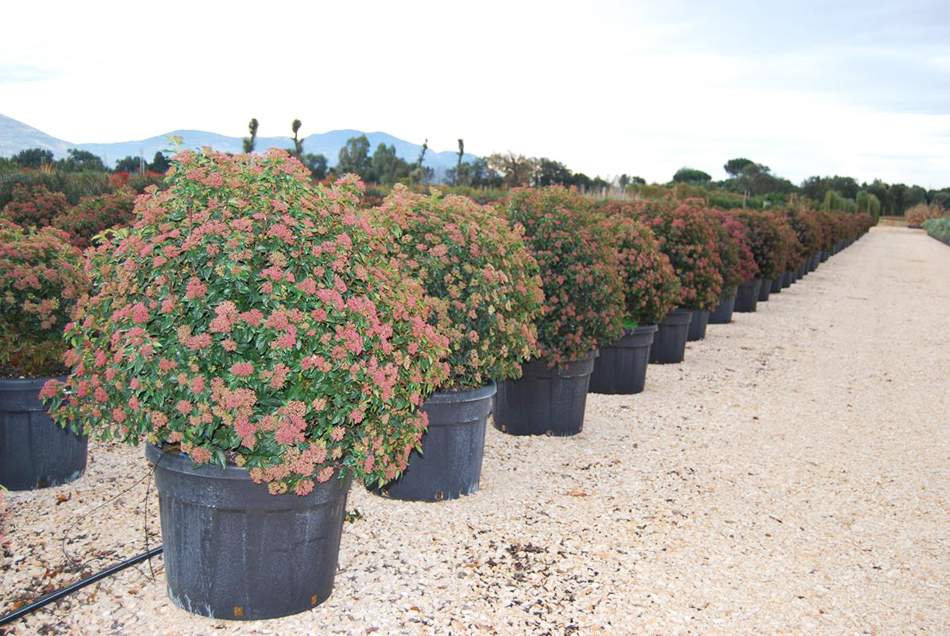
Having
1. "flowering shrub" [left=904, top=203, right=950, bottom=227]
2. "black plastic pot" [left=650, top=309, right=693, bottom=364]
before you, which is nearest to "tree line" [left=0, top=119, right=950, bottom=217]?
"black plastic pot" [left=650, top=309, right=693, bottom=364]

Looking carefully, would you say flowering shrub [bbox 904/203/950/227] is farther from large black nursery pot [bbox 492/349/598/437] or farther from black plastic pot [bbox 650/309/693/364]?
large black nursery pot [bbox 492/349/598/437]

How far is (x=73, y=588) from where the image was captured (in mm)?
2936

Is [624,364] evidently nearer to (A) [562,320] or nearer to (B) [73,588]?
(A) [562,320]

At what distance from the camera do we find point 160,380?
2.52 m

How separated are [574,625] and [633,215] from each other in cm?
617

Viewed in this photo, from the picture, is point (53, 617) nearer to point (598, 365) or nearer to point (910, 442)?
point (598, 365)

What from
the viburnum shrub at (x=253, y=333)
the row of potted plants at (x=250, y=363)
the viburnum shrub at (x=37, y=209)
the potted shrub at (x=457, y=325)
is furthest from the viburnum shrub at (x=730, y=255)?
Result: the viburnum shrub at (x=37, y=209)

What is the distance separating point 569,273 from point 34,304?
3108 mm

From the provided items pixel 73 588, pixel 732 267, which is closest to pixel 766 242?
pixel 732 267

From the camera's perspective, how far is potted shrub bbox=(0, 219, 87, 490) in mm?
3758

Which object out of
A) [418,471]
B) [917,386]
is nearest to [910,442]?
[917,386]

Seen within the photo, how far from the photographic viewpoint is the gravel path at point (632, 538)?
2.94 metres

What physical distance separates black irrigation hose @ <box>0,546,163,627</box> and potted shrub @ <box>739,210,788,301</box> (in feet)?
35.3

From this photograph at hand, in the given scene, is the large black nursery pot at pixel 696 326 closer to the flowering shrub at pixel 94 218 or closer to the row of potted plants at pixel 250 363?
the flowering shrub at pixel 94 218
